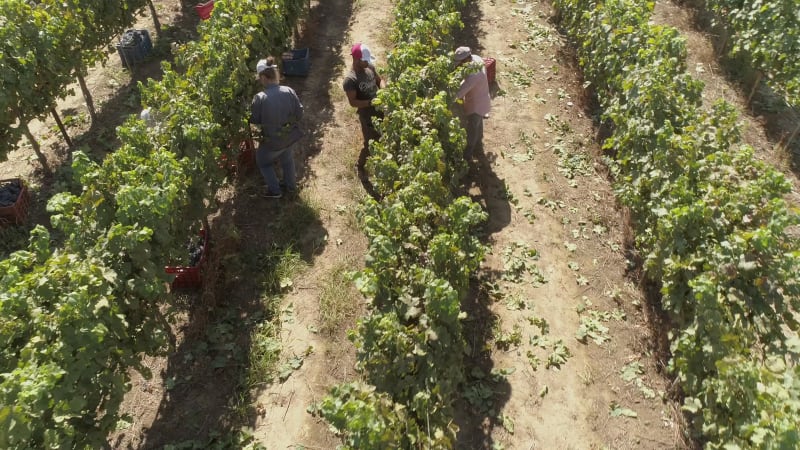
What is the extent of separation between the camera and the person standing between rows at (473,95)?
26.1 feet

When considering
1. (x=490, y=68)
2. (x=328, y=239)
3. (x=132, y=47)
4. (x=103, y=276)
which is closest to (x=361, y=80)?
(x=328, y=239)

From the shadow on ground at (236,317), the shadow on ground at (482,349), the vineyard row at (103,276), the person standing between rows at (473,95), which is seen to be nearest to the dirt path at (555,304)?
the shadow on ground at (482,349)

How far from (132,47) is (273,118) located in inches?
273

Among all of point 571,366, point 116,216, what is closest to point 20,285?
point 116,216

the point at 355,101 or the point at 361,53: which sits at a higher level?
the point at 361,53

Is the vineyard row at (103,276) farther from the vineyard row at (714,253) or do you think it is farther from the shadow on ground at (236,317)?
the vineyard row at (714,253)

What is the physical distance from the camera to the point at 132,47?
39.3 feet

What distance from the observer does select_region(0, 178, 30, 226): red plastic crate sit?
8.05m

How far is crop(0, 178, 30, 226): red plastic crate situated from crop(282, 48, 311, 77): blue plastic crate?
5.82 meters

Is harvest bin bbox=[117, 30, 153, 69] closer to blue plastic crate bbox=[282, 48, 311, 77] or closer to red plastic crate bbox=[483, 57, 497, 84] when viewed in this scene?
blue plastic crate bbox=[282, 48, 311, 77]

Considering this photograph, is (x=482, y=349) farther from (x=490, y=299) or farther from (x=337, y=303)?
(x=337, y=303)

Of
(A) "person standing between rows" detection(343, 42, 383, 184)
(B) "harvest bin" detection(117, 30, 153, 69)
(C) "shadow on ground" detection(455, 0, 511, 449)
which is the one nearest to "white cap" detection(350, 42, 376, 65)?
(A) "person standing between rows" detection(343, 42, 383, 184)

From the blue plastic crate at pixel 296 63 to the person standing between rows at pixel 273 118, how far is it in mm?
3904

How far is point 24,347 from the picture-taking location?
441 cm
